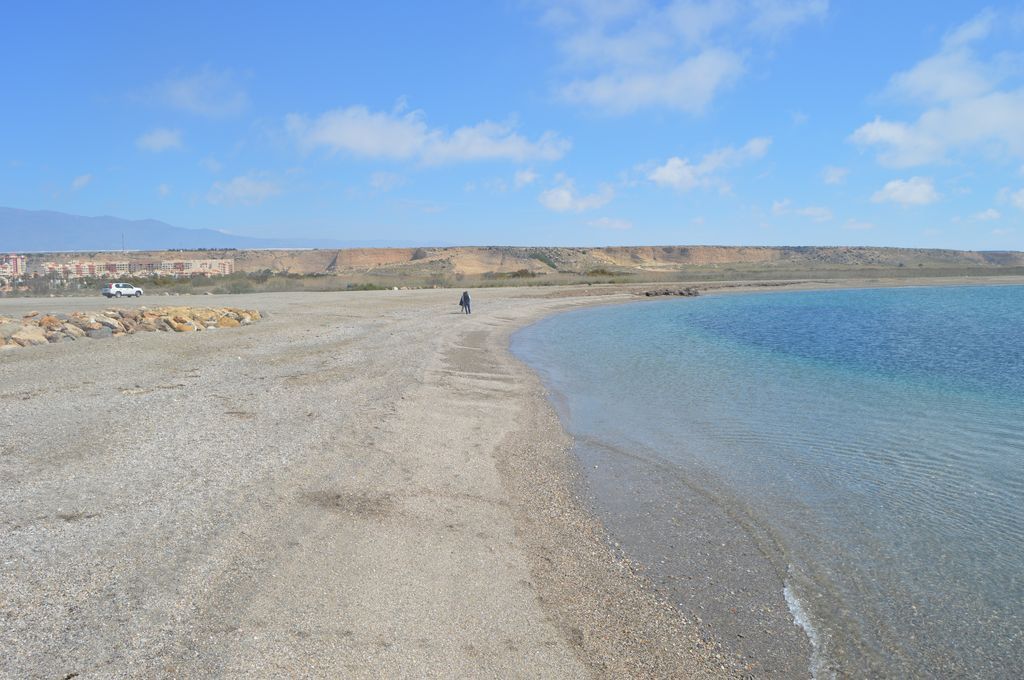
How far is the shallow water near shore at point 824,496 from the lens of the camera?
5.01 meters

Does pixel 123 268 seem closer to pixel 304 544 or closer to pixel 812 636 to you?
pixel 304 544

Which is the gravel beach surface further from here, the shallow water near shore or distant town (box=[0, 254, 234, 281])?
distant town (box=[0, 254, 234, 281])

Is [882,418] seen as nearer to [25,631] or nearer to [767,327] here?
[25,631]

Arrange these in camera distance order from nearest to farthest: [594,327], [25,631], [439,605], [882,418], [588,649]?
[25,631]
[588,649]
[439,605]
[882,418]
[594,327]

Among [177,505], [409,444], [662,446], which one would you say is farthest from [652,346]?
[177,505]

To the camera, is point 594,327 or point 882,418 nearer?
point 882,418

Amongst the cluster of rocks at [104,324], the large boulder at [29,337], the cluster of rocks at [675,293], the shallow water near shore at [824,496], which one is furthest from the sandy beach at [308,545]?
the cluster of rocks at [675,293]

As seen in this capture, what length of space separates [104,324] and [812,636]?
Result: 70.0 ft

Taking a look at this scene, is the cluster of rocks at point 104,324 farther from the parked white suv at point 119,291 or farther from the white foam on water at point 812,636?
the parked white suv at point 119,291

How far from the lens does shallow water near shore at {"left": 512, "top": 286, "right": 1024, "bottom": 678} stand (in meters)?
5.01

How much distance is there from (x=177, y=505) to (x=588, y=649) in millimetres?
3973

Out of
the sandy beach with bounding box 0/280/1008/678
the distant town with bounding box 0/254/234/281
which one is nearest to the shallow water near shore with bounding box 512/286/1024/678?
the sandy beach with bounding box 0/280/1008/678

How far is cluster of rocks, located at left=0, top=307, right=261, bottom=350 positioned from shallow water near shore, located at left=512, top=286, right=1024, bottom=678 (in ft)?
37.5

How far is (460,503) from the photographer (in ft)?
23.1
